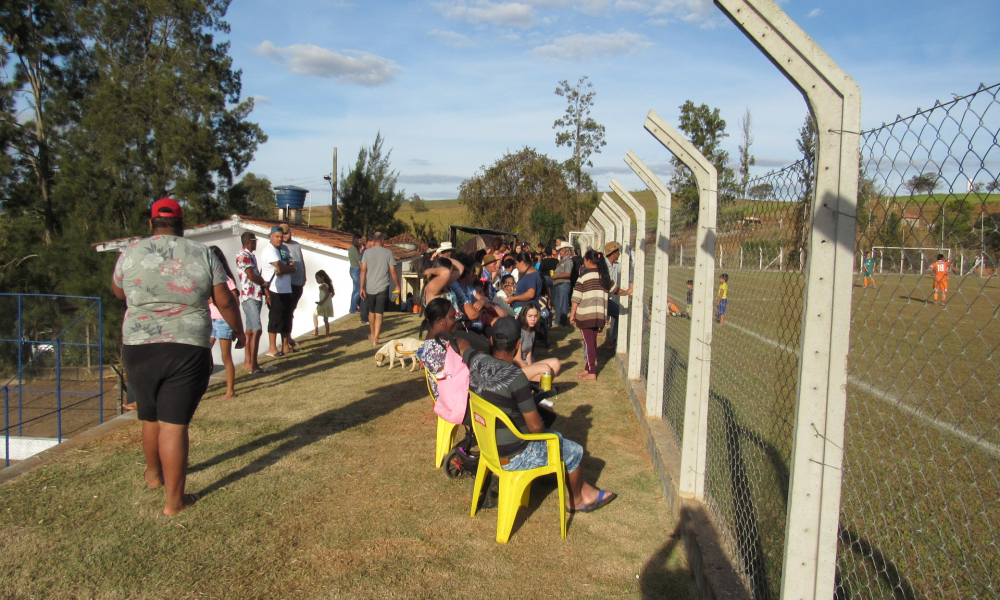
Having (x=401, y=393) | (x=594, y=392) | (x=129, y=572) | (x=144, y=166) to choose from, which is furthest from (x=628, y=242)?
(x=144, y=166)

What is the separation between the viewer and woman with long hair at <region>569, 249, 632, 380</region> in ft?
23.7

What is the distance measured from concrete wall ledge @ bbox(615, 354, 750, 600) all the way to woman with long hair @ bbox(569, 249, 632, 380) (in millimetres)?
2277

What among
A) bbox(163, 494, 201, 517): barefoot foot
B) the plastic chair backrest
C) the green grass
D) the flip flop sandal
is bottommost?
the green grass

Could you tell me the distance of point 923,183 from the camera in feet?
5.23

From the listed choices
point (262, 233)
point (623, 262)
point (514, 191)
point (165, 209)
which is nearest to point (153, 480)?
point (165, 209)

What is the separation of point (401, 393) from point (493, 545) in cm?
348

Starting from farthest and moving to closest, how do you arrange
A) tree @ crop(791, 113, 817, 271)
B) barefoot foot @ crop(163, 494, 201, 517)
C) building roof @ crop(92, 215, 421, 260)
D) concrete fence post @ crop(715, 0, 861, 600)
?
1. building roof @ crop(92, 215, 421, 260)
2. barefoot foot @ crop(163, 494, 201, 517)
3. tree @ crop(791, 113, 817, 271)
4. concrete fence post @ crop(715, 0, 861, 600)

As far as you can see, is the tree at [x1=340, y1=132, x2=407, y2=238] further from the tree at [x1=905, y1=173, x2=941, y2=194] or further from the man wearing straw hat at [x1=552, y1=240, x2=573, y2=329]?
→ the tree at [x1=905, y1=173, x2=941, y2=194]

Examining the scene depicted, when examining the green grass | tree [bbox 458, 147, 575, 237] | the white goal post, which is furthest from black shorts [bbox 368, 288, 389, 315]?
tree [bbox 458, 147, 575, 237]

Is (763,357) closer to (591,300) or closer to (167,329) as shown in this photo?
(591,300)

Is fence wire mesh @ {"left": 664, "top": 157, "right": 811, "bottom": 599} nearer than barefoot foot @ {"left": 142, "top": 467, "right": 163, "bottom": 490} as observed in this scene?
Yes

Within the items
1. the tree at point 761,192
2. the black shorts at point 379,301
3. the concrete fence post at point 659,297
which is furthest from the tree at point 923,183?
the black shorts at point 379,301

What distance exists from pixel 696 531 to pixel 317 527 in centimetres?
215

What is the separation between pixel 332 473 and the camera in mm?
4562
